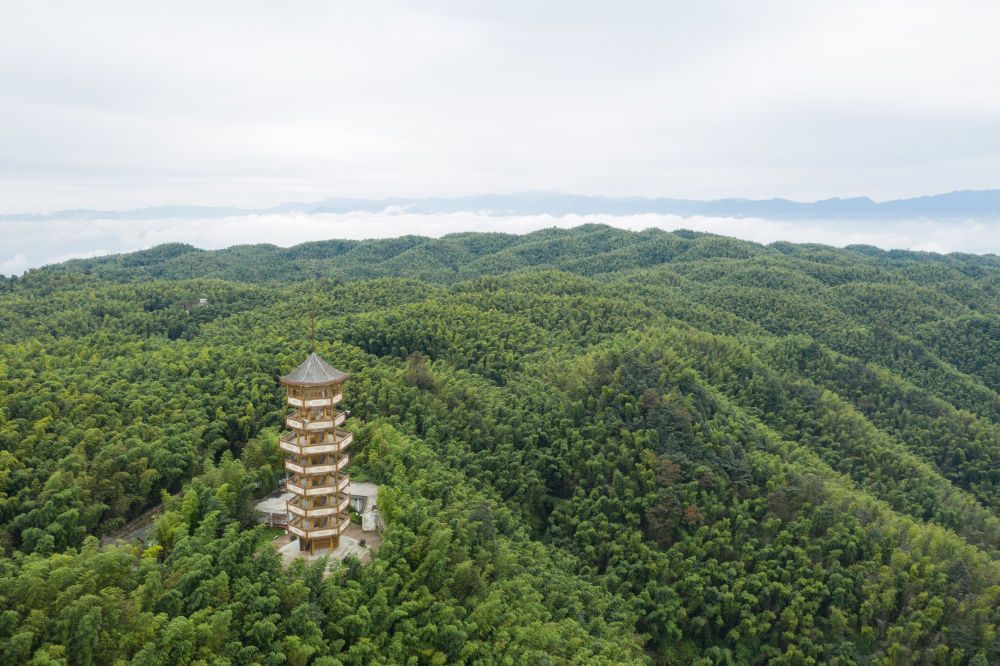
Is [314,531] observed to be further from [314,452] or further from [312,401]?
[312,401]

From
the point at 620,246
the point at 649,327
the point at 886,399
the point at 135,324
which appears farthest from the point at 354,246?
the point at 886,399

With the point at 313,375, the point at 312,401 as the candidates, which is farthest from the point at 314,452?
the point at 313,375

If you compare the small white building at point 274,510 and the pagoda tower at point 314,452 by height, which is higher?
the pagoda tower at point 314,452

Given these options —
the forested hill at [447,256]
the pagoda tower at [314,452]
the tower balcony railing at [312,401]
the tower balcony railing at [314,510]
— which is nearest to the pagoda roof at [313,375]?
the pagoda tower at [314,452]

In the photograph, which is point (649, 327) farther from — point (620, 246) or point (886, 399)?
point (620, 246)

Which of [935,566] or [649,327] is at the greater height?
[649,327]

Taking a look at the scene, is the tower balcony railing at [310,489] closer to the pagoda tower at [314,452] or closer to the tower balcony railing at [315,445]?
the pagoda tower at [314,452]

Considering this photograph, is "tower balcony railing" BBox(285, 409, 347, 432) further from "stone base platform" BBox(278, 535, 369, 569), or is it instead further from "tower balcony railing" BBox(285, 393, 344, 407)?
"stone base platform" BBox(278, 535, 369, 569)
